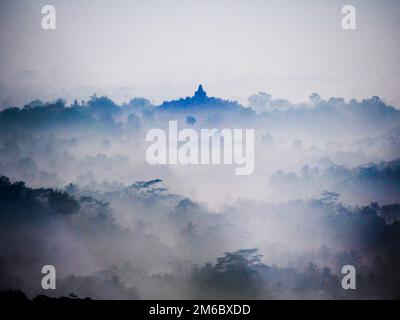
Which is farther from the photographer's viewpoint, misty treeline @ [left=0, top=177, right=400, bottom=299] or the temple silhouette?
the temple silhouette

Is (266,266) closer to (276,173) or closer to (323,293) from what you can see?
(323,293)

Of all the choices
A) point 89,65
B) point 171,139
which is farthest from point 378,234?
point 89,65

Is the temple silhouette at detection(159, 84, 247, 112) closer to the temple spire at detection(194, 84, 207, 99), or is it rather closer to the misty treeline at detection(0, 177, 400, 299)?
the temple spire at detection(194, 84, 207, 99)

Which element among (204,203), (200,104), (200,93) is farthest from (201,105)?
(204,203)
